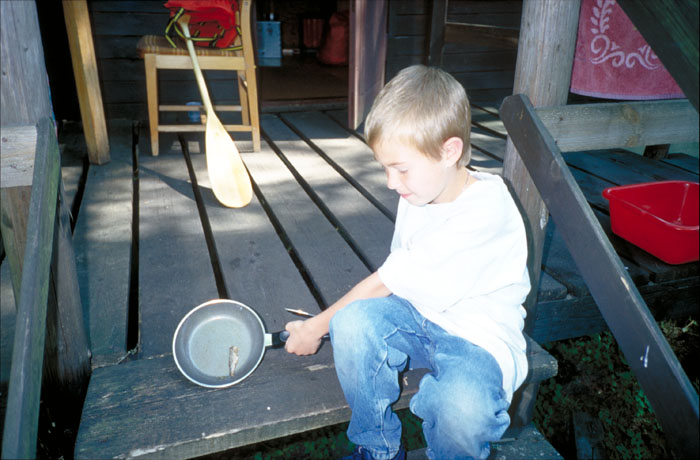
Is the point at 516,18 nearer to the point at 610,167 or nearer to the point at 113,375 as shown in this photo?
the point at 610,167

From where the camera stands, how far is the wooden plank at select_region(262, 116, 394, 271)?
226 centimetres

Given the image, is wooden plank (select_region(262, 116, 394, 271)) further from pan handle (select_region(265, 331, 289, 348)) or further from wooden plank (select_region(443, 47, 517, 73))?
wooden plank (select_region(443, 47, 517, 73))

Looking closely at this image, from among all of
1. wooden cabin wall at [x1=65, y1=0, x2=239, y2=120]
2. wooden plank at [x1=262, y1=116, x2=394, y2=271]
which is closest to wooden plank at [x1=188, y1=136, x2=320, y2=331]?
wooden plank at [x1=262, y1=116, x2=394, y2=271]

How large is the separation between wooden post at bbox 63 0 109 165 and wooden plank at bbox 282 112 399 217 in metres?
1.31

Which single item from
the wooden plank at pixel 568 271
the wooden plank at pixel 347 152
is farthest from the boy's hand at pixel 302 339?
the wooden plank at pixel 347 152

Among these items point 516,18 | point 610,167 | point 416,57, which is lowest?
point 610,167

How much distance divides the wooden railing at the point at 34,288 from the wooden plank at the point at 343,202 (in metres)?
1.10

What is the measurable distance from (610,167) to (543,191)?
2.21 meters

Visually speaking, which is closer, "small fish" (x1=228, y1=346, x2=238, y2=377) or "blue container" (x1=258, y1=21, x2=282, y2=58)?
"small fish" (x1=228, y1=346, x2=238, y2=377)

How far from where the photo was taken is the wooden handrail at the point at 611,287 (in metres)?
1.05

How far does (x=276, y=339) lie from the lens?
58.1 inches

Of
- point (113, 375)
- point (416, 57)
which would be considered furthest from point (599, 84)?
point (416, 57)

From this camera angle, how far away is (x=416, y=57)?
15.0 ft

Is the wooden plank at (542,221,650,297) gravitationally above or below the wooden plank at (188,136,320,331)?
below
